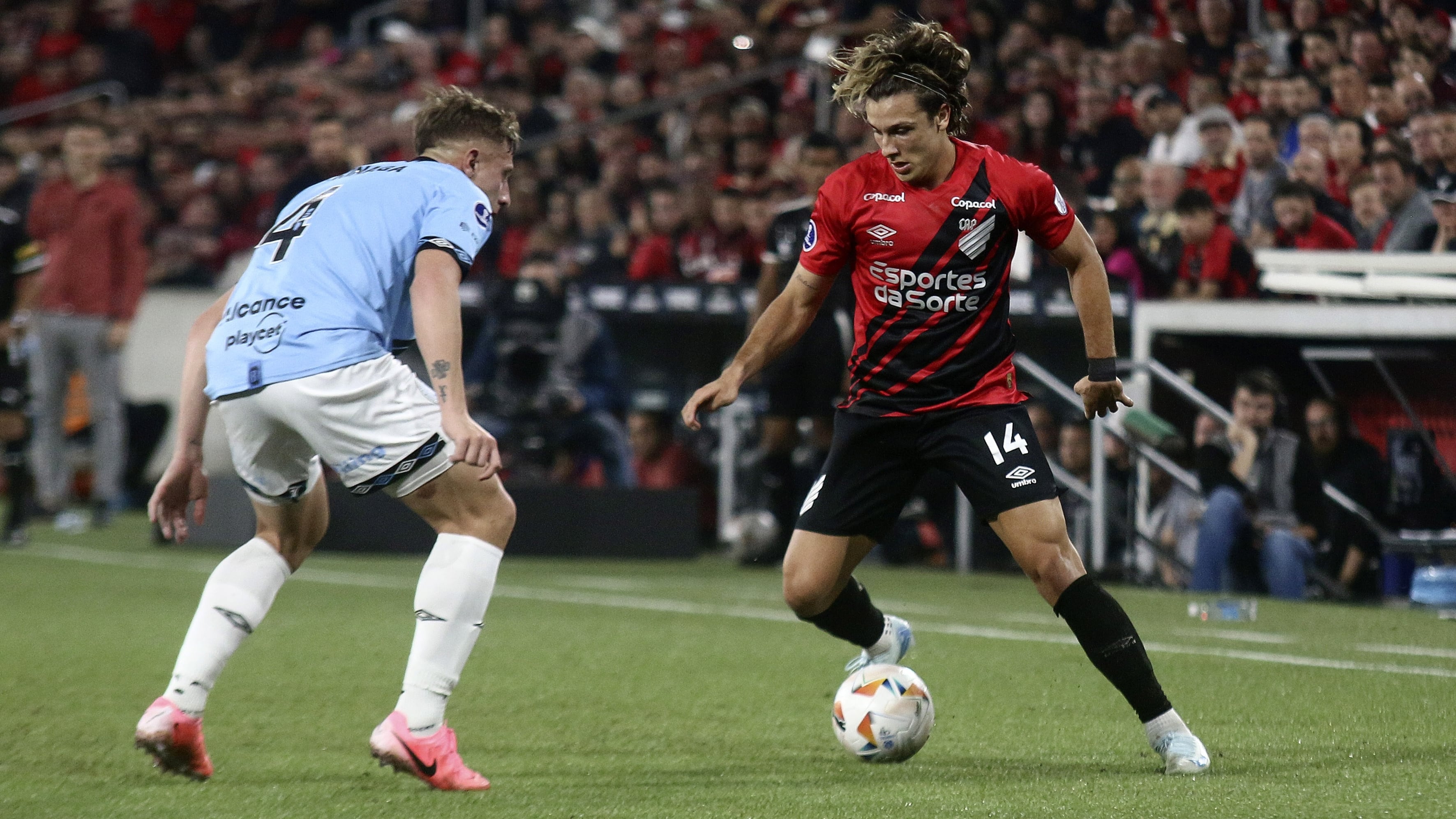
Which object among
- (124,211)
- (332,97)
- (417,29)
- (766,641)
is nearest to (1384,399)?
(766,641)

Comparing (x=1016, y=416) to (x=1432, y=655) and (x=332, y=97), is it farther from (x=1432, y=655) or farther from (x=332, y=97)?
(x=332, y=97)

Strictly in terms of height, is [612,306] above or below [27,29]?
below

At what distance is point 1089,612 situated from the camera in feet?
16.3

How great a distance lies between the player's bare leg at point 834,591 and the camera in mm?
5332

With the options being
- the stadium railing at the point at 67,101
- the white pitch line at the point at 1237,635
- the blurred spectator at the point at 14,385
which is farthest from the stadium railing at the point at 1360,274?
the stadium railing at the point at 67,101

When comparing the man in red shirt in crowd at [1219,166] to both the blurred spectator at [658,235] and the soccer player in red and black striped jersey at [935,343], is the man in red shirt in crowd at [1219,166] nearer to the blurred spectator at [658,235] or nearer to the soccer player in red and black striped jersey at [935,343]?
the blurred spectator at [658,235]

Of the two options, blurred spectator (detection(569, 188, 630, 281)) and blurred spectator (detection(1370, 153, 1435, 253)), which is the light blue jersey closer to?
blurred spectator (detection(1370, 153, 1435, 253))

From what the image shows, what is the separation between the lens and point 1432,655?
733 centimetres

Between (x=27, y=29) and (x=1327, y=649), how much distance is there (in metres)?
19.5

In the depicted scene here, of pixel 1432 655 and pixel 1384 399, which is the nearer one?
pixel 1432 655

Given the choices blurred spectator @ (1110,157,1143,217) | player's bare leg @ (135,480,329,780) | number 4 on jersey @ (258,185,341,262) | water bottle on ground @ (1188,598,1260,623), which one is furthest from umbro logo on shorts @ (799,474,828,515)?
blurred spectator @ (1110,157,1143,217)

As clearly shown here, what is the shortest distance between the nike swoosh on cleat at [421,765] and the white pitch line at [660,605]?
370cm

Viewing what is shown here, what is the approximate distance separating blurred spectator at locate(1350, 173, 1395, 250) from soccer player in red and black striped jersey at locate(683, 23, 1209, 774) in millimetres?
5244

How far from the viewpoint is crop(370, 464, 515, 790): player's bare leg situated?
Result: 4590 millimetres
